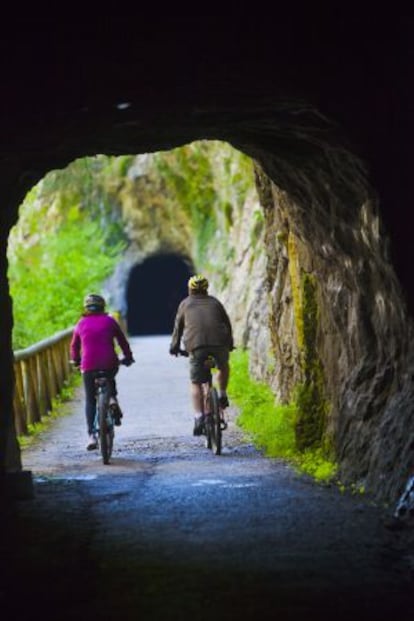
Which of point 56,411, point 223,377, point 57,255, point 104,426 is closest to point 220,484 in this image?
point 104,426

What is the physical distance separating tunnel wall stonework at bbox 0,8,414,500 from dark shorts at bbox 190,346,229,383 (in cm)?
102

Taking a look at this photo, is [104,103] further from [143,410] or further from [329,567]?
[143,410]

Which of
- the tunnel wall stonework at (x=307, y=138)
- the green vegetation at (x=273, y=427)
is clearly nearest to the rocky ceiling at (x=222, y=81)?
the tunnel wall stonework at (x=307, y=138)

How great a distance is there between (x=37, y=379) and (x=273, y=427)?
5.62 metres

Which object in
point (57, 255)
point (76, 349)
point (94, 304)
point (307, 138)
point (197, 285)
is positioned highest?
point (307, 138)

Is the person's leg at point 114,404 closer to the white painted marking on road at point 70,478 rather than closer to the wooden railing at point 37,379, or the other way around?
the white painted marking on road at point 70,478

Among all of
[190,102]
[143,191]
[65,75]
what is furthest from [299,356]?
[143,191]

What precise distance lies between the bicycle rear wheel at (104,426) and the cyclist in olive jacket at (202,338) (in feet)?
3.88

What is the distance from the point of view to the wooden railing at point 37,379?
14898 mm

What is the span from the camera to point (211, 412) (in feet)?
39.7

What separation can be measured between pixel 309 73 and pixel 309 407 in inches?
192

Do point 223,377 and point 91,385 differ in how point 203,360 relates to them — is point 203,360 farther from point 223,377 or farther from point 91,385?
point 91,385

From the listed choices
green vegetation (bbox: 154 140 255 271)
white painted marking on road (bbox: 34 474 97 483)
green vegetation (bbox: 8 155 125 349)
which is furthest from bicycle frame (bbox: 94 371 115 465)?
green vegetation (bbox: 154 140 255 271)

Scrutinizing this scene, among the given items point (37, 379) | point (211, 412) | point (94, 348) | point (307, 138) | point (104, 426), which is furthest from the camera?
point (37, 379)
